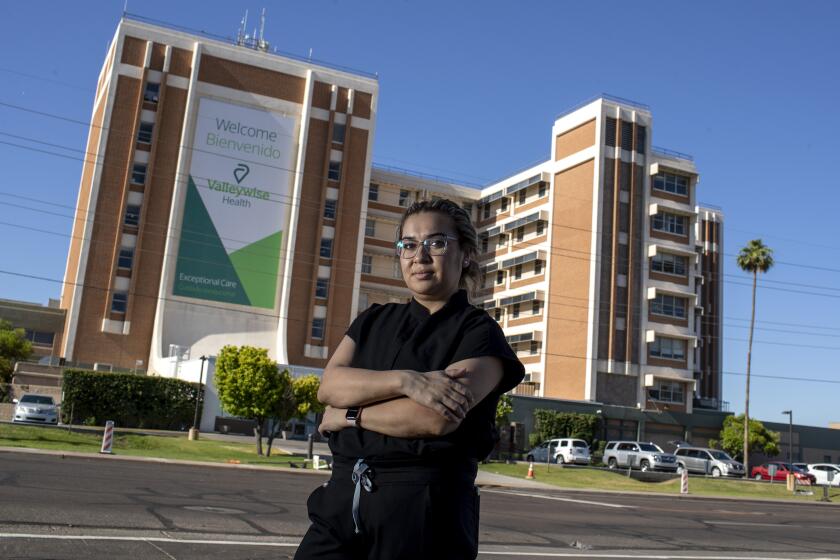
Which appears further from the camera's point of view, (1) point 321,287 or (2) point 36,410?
(1) point 321,287

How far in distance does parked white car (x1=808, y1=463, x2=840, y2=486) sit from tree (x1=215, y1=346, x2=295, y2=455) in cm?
3677

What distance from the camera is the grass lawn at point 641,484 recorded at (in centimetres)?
3416

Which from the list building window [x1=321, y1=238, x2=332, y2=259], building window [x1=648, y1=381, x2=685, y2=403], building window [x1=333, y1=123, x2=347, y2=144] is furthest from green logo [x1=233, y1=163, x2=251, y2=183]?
building window [x1=648, y1=381, x2=685, y2=403]

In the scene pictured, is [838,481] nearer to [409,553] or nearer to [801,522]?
[801,522]

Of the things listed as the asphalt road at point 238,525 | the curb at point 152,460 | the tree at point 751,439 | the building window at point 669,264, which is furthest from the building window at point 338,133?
the asphalt road at point 238,525

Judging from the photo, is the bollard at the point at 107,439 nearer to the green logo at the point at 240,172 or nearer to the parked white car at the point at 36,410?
the parked white car at the point at 36,410

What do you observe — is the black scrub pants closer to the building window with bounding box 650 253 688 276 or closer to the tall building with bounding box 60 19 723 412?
the tall building with bounding box 60 19 723 412

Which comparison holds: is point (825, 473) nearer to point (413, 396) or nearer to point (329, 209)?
point (329, 209)

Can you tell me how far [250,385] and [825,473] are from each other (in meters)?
→ 38.9

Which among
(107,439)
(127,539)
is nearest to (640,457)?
(107,439)

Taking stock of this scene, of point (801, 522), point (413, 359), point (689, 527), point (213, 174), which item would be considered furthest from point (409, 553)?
point (213, 174)

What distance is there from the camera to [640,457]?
46.0 m

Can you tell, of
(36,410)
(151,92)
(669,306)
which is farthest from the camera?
(669,306)

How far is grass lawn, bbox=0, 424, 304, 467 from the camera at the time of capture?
26.7 meters
